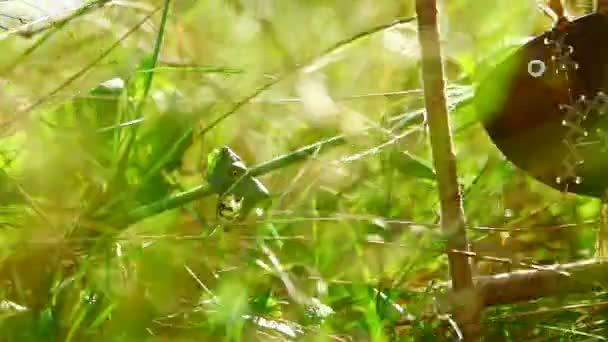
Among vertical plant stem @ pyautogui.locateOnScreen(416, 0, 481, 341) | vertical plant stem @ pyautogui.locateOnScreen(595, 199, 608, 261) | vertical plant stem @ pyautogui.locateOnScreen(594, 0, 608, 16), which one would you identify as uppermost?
vertical plant stem @ pyautogui.locateOnScreen(594, 0, 608, 16)

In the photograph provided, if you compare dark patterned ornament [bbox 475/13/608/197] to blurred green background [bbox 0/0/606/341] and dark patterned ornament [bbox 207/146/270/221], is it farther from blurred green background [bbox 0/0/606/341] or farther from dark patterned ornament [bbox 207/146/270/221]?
dark patterned ornament [bbox 207/146/270/221]

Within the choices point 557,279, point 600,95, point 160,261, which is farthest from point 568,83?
point 160,261

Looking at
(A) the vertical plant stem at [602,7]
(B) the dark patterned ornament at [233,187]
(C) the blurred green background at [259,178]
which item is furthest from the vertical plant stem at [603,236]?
(B) the dark patterned ornament at [233,187]

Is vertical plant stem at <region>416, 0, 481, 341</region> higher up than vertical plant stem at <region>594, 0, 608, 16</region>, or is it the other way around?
vertical plant stem at <region>594, 0, 608, 16</region>

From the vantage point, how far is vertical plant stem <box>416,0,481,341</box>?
0.56 metres

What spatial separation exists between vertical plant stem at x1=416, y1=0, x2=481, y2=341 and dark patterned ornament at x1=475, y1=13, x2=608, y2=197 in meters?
0.09

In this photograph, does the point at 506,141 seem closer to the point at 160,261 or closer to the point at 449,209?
the point at 449,209

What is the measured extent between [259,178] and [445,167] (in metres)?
0.19

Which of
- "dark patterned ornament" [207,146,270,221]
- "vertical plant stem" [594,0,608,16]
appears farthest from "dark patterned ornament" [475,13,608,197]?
"dark patterned ornament" [207,146,270,221]

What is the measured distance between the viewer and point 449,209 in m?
0.56

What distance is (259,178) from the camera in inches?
27.6

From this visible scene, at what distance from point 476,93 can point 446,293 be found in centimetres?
17

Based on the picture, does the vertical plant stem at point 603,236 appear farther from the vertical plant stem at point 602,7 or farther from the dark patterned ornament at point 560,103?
the vertical plant stem at point 602,7

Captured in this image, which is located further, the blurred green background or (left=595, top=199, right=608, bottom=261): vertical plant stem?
(left=595, top=199, right=608, bottom=261): vertical plant stem
